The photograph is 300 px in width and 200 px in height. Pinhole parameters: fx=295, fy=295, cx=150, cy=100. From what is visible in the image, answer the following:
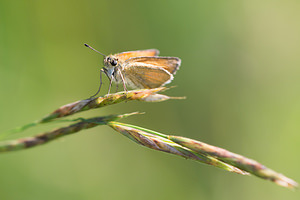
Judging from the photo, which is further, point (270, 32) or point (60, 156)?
point (270, 32)

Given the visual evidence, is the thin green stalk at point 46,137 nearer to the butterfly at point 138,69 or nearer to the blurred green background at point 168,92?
the butterfly at point 138,69

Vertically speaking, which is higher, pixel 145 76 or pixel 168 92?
pixel 145 76

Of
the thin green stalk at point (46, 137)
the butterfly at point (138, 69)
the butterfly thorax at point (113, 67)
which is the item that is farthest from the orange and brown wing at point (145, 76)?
the thin green stalk at point (46, 137)

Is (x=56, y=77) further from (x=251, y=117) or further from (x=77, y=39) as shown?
(x=251, y=117)

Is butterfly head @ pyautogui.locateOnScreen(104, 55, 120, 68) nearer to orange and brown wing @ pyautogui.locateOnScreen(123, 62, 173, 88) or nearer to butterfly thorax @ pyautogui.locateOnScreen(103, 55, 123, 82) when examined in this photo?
butterfly thorax @ pyautogui.locateOnScreen(103, 55, 123, 82)

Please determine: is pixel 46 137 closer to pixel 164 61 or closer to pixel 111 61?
pixel 111 61

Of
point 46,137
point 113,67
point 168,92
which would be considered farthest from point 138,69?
point 46,137

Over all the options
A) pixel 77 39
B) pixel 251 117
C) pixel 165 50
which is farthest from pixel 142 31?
pixel 251 117
